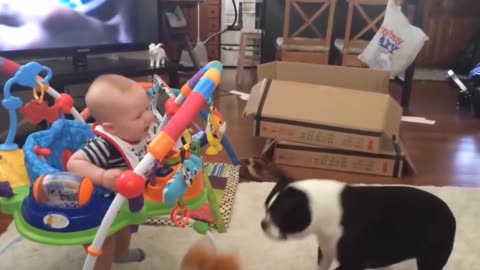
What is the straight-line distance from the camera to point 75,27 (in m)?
2.46

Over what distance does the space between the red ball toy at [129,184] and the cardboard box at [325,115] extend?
124 cm

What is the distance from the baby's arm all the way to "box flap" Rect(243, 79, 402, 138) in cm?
103

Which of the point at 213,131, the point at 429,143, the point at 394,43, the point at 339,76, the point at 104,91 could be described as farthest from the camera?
the point at 394,43

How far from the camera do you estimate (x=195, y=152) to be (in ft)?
4.10

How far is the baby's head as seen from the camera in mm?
1067

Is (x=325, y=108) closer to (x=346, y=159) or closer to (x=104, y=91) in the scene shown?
(x=346, y=159)

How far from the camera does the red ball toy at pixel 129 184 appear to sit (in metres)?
0.81

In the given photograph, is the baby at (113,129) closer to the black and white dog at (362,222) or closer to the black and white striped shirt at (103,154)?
the black and white striped shirt at (103,154)

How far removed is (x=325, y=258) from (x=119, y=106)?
635mm

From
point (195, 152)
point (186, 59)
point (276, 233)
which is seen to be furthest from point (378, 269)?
point (186, 59)

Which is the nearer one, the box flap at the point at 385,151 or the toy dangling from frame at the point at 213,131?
the toy dangling from frame at the point at 213,131

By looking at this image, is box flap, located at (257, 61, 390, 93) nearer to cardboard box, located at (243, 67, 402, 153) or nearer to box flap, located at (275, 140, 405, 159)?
cardboard box, located at (243, 67, 402, 153)

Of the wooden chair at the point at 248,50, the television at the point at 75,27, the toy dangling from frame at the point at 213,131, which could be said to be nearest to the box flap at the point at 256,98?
the toy dangling from frame at the point at 213,131

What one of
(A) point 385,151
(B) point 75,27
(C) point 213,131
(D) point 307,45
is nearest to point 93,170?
(C) point 213,131
